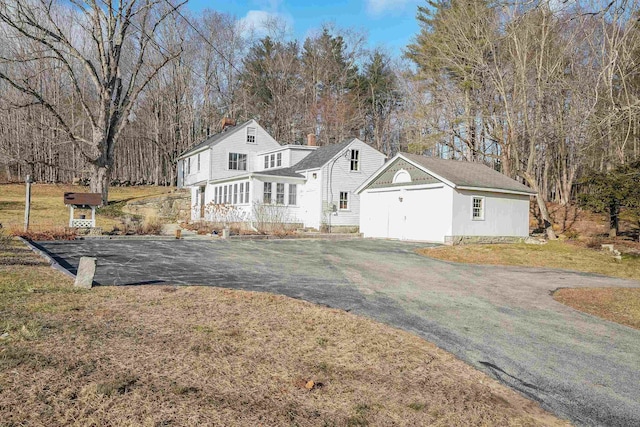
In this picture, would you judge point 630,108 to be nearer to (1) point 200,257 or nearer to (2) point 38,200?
(1) point 200,257

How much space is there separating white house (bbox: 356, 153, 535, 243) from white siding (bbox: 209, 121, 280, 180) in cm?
1171

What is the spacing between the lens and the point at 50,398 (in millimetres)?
2977

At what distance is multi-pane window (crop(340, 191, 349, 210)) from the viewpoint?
→ 83.2 ft

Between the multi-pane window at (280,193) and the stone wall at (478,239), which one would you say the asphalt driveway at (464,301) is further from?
the multi-pane window at (280,193)

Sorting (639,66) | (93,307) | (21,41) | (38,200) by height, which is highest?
(21,41)

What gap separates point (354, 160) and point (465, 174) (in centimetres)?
725

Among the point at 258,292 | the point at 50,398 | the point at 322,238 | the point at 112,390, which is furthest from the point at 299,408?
the point at 322,238

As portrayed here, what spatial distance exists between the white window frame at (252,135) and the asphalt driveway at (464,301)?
18507mm

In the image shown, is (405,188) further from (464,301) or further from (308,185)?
(464,301)

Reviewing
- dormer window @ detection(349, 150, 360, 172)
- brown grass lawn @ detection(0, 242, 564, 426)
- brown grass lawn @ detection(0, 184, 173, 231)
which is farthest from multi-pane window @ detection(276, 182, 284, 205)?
brown grass lawn @ detection(0, 242, 564, 426)

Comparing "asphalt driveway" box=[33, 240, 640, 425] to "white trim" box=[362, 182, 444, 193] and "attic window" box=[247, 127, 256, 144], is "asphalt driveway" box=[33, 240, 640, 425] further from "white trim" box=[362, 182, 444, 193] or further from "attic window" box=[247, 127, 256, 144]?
"attic window" box=[247, 127, 256, 144]

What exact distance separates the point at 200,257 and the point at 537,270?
966 centimetres

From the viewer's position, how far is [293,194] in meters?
25.3

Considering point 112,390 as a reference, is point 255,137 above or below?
above
